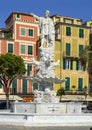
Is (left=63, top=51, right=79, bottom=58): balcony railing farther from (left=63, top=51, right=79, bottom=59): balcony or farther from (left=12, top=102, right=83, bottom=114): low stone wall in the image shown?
(left=12, top=102, right=83, bottom=114): low stone wall

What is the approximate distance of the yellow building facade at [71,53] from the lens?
67.4m

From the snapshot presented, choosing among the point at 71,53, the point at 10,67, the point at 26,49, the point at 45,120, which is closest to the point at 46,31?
the point at 45,120

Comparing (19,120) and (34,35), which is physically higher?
(34,35)

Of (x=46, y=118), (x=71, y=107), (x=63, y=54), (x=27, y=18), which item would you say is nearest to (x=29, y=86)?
(x=63, y=54)

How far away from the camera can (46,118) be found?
2931 centimetres

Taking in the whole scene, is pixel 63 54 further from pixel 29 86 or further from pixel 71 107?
pixel 71 107

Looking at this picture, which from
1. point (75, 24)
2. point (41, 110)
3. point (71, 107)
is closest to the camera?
point (41, 110)

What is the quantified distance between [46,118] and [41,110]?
11.7ft

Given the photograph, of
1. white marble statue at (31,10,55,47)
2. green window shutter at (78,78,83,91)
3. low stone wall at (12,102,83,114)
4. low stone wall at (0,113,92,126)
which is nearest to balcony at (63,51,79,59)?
green window shutter at (78,78,83,91)

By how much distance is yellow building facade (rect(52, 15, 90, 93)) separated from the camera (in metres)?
67.4

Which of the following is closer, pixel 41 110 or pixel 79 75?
pixel 41 110

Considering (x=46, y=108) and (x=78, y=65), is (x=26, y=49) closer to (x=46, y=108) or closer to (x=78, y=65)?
(x=78, y=65)

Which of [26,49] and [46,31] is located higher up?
[46,31]

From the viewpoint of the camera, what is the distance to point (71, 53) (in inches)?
2685
